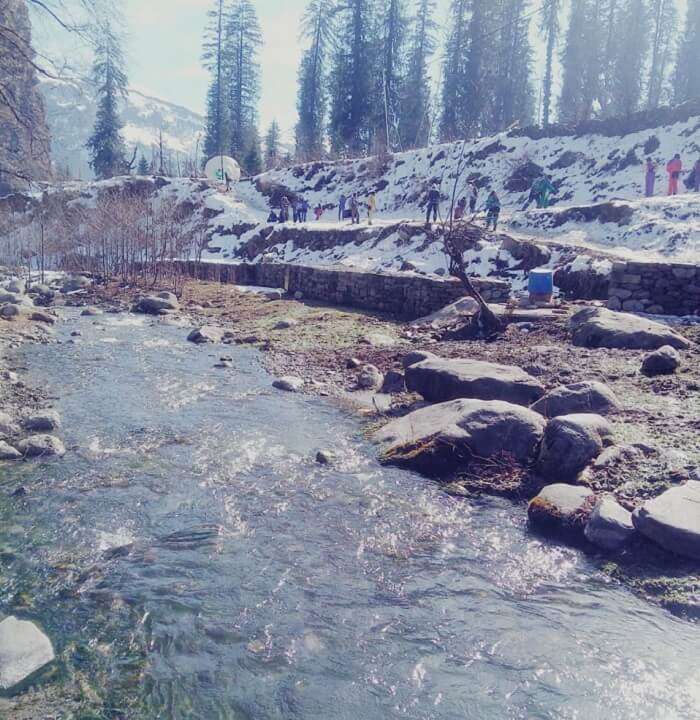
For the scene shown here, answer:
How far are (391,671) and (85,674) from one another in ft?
5.27

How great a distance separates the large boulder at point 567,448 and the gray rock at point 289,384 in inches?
166

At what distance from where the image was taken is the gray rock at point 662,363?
7.59 meters

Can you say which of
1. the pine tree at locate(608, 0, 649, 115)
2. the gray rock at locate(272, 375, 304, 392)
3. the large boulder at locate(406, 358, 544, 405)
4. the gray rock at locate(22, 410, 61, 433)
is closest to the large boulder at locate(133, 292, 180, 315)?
the gray rock at locate(272, 375, 304, 392)

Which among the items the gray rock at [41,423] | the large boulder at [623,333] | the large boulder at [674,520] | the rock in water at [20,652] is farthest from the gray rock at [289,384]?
the rock in water at [20,652]

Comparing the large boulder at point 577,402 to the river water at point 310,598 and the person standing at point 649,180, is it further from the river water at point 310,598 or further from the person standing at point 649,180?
the person standing at point 649,180

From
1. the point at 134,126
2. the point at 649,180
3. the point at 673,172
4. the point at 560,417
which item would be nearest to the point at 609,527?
the point at 560,417

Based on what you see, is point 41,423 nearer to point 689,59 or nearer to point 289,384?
point 289,384

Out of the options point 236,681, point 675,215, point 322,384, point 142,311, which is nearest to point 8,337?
point 142,311

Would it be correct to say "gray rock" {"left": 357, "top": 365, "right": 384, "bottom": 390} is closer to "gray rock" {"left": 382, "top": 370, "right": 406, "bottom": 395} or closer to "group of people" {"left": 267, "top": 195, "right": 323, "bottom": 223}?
"gray rock" {"left": 382, "top": 370, "right": 406, "bottom": 395}

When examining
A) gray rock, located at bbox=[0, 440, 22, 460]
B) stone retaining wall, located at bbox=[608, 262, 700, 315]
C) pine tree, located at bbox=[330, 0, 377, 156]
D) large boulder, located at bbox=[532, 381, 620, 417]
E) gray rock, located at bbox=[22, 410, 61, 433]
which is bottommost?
gray rock, located at bbox=[0, 440, 22, 460]

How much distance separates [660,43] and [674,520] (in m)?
45.8

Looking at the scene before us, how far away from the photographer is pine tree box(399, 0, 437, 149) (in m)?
41.9

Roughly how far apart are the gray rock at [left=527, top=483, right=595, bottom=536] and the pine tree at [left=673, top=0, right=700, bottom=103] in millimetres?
43263

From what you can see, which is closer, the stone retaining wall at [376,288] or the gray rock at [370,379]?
the gray rock at [370,379]
